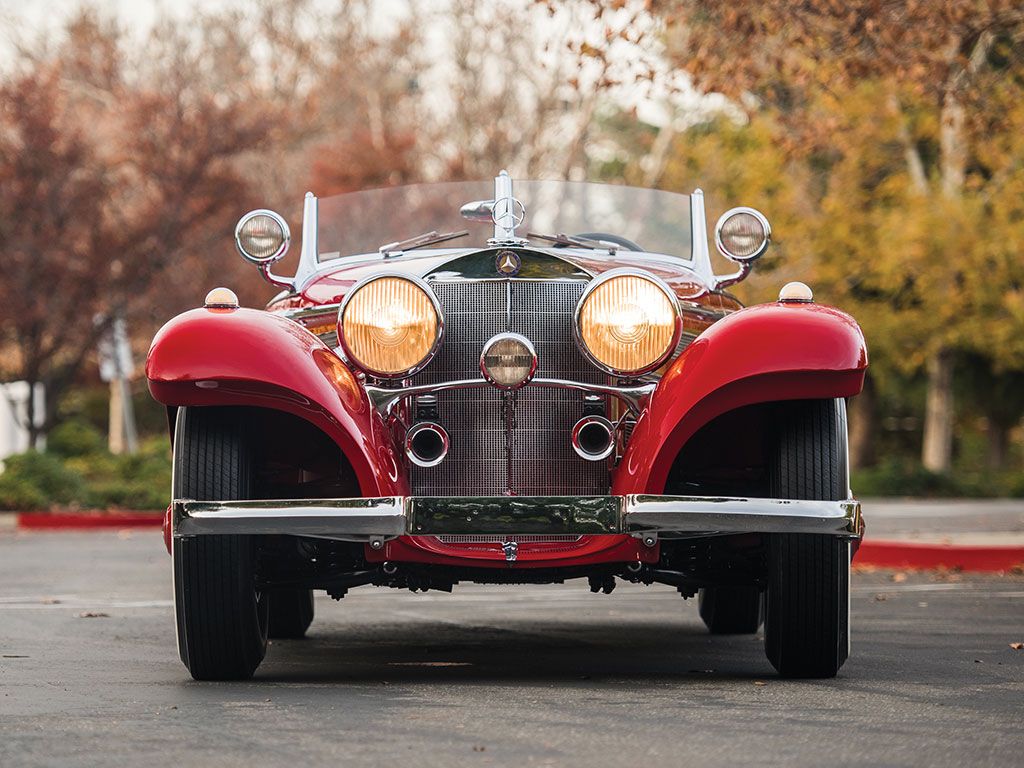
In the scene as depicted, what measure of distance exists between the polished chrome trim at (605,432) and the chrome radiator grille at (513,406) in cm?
6

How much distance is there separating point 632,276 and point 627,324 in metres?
0.16

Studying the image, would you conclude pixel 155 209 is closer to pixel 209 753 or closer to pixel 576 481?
pixel 576 481

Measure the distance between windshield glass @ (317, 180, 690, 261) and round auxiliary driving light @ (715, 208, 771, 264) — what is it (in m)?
0.54

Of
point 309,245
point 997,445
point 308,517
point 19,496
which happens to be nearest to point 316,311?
point 309,245

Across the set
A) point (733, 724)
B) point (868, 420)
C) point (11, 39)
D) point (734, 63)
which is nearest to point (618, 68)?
point (734, 63)

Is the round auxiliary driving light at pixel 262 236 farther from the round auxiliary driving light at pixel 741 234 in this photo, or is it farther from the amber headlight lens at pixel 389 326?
the round auxiliary driving light at pixel 741 234

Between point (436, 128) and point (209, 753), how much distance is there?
2759 centimetres

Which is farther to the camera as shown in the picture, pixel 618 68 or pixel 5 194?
pixel 5 194

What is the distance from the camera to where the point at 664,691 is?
225 inches

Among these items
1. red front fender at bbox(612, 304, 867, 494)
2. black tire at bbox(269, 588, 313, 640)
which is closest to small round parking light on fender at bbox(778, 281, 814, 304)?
red front fender at bbox(612, 304, 867, 494)

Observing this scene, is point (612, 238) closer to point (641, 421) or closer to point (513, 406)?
point (513, 406)

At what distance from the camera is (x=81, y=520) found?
18375 millimetres

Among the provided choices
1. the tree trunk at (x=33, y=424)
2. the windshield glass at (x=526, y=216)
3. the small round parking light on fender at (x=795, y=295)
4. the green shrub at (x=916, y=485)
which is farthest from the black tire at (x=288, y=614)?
the green shrub at (x=916, y=485)

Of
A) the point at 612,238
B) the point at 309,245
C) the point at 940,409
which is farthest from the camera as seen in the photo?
the point at 940,409
